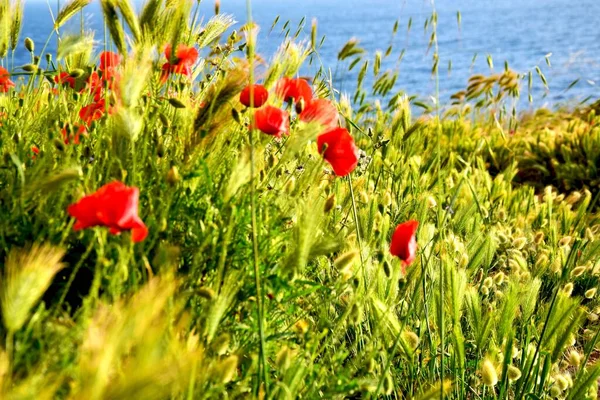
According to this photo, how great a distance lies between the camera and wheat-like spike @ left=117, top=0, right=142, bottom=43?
1371mm

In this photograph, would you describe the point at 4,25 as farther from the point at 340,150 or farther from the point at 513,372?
the point at 513,372

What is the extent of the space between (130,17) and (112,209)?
538 mm

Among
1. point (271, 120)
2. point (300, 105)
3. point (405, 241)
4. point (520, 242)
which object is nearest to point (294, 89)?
point (300, 105)

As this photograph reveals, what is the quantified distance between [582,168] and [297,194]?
10.3 feet

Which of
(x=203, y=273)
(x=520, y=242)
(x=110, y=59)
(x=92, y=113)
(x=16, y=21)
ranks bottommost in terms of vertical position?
(x=520, y=242)

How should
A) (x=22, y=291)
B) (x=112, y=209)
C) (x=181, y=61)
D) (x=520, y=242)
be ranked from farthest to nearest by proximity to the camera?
1. (x=520, y=242)
2. (x=181, y=61)
3. (x=112, y=209)
4. (x=22, y=291)

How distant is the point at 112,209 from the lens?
987 millimetres

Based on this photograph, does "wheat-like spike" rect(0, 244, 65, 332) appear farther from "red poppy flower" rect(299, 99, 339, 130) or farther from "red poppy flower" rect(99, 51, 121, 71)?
"red poppy flower" rect(99, 51, 121, 71)

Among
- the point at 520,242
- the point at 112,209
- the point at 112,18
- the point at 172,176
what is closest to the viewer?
the point at 112,209

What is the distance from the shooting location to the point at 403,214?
2.28m

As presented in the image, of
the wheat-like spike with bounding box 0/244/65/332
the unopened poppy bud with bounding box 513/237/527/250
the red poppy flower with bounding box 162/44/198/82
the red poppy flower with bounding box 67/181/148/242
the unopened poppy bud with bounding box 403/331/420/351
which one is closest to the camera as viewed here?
the wheat-like spike with bounding box 0/244/65/332

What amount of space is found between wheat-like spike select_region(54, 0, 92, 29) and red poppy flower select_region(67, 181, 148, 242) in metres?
0.80

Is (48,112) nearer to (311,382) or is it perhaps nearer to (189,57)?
(189,57)

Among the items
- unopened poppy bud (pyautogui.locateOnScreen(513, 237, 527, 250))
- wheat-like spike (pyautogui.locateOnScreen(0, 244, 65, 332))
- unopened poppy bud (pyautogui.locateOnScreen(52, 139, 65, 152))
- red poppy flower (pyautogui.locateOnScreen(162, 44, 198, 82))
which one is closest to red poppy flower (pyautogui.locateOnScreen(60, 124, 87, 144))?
unopened poppy bud (pyautogui.locateOnScreen(52, 139, 65, 152))
